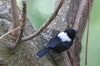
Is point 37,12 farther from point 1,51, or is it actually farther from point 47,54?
point 1,51

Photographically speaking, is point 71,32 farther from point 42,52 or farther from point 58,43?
point 42,52

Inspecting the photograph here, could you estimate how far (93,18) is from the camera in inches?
117

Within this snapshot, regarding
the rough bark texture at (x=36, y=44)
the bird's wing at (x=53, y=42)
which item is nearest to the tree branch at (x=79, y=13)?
the rough bark texture at (x=36, y=44)

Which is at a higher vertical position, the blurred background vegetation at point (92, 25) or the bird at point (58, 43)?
the bird at point (58, 43)

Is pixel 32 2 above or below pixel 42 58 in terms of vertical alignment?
below

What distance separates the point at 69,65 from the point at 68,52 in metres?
0.09

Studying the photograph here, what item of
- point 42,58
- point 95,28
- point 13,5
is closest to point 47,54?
point 42,58

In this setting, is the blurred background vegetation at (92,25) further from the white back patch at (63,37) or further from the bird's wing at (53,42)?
the bird's wing at (53,42)

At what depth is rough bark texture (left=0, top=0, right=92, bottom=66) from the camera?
1.32 m

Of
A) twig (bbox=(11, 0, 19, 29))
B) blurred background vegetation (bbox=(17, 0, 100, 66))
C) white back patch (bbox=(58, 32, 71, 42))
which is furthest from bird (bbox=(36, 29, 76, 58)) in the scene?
blurred background vegetation (bbox=(17, 0, 100, 66))

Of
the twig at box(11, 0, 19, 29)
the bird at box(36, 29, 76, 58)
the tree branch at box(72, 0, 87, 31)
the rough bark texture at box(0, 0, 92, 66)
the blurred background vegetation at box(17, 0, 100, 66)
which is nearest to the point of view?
the twig at box(11, 0, 19, 29)

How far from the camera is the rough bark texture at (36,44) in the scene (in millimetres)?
1320

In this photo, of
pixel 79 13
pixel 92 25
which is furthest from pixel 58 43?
pixel 92 25

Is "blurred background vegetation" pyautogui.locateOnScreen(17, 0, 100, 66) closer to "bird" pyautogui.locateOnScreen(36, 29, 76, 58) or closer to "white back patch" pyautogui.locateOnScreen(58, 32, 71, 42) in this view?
"white back patch" pyautogui.locateOnScreen(58, 32, 71, 42)
